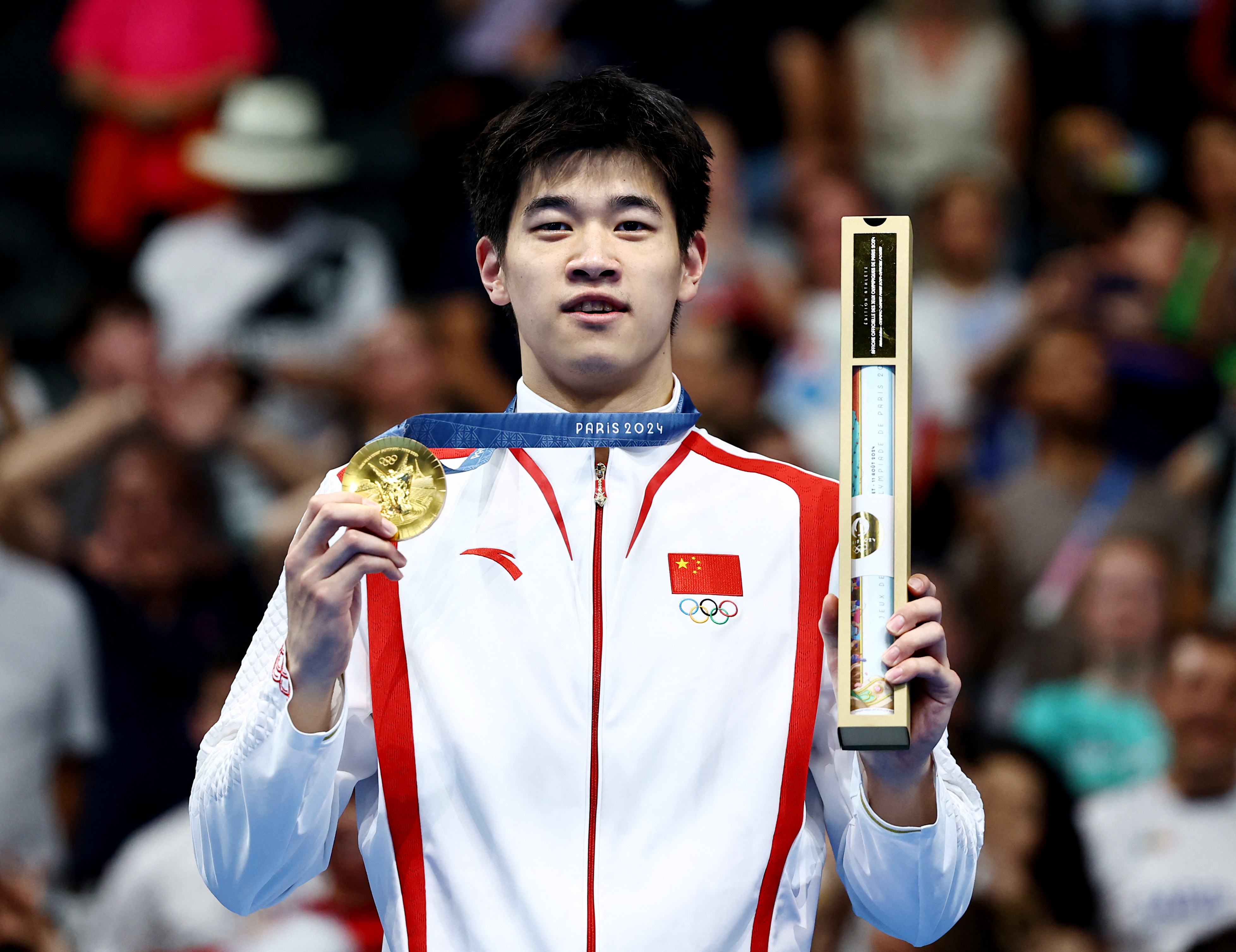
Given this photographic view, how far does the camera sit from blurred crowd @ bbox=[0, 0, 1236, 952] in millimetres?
6367

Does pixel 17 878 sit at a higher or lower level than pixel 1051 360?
lower

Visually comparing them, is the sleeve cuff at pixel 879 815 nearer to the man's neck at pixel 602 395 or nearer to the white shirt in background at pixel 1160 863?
the man's neck at pixel 602 395

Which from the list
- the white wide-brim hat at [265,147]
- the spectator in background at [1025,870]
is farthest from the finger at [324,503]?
the white wide-brim hat at [265,147]

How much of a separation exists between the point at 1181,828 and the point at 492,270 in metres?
4.28

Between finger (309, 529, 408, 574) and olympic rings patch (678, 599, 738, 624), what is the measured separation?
56 cm

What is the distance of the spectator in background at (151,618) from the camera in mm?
6539

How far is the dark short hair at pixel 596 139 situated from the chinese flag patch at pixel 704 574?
0.64 meters

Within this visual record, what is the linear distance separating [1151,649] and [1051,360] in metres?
1.42

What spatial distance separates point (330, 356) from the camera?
7801mm

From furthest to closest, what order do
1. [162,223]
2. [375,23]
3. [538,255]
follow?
1. [375,23]
2. [162,223]
3. [538,255]

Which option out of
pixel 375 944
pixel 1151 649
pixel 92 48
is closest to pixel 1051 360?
pixel 1151 649

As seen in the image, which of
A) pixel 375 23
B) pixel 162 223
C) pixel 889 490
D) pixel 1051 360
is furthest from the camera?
pixel 375 23

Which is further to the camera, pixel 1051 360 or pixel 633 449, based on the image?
pixel 1051 360

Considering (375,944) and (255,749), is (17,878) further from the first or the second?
(255,749)
